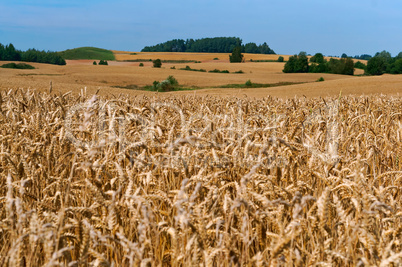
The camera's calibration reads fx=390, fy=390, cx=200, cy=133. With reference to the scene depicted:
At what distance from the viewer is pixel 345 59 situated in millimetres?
70500

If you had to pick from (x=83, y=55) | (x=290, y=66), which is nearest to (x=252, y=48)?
(x=83, y=55)

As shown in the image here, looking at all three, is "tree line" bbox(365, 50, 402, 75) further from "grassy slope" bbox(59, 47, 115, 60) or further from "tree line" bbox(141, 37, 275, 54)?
"tree line" bbox(141, 37, 275, 54)

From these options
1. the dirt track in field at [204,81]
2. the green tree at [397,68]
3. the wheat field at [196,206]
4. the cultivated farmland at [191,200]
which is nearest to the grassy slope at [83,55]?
the dirt track in field at [204,81]

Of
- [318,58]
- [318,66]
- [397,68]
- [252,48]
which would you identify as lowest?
[318,66]

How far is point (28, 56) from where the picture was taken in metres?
76.9

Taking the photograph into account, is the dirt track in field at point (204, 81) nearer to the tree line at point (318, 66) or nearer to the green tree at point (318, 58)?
the tree line at point (318, 66)

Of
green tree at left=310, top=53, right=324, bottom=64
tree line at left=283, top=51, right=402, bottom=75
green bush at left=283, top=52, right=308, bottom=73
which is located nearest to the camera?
green bush at left=283, top=52, right=308, bottom=73

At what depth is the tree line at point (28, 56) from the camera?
74.4 m

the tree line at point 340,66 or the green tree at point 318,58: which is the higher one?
the green tree at point 318,58

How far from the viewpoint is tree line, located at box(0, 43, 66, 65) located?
2931 inches

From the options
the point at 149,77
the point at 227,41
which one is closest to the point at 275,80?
the point at 149,77

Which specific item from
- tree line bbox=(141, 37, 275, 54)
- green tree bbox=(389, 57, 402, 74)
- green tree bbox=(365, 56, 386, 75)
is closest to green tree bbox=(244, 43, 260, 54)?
tree line bbox=(141, 37, 275, 54)

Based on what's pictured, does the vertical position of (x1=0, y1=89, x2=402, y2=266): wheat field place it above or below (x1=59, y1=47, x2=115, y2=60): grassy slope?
below

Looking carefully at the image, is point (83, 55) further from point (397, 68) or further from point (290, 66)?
point (397, 68)
